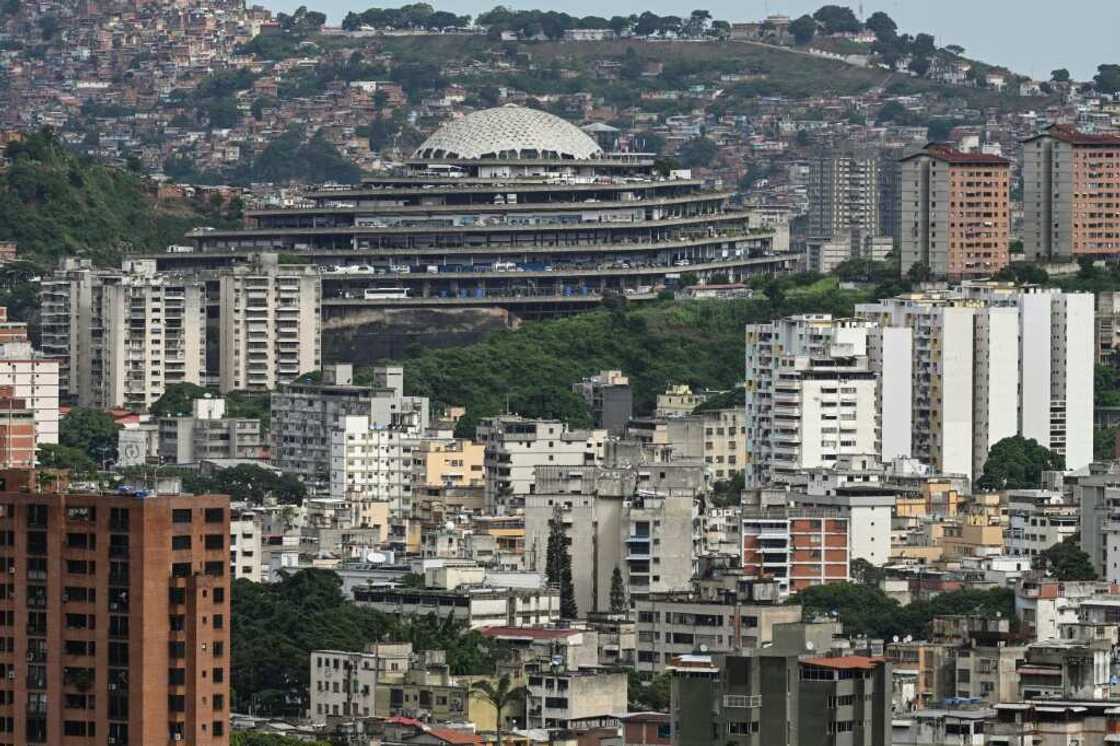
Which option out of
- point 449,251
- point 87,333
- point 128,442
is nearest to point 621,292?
point 449,251

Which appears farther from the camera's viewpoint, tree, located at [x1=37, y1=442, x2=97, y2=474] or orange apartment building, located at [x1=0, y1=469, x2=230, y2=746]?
tree, located at [x1=37, y1=442, x2=97, y2=474]

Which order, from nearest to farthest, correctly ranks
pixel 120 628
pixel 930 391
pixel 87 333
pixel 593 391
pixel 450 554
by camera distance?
pixel 120 628
pixel 450 554
pixel 930 391
pixel 593 391
pixel 87 333

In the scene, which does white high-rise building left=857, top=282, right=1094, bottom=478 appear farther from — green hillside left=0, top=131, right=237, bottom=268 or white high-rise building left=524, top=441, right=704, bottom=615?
green hillside left=0, top=131, right=237, bottom=268

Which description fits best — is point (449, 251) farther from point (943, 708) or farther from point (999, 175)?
point (943, 708)

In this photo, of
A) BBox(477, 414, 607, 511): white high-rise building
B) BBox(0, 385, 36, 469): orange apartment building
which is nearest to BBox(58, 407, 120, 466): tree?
BBox(0, 385, 36, 469): orange apartment building

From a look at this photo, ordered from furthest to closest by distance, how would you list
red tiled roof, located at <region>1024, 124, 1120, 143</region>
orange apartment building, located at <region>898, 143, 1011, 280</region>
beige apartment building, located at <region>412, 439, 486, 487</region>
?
red tiled roof, located at <region>1024, 124, 1120, 143</region> < orange apartment building, located at <region>898, 143, 1011, 280</region> < beige apartment building, located at <region>412, 439, 486, 487</region>

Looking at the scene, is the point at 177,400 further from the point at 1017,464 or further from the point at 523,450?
the point at 1017,464

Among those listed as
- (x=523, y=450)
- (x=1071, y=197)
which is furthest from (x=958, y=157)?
(x=523, y=450)

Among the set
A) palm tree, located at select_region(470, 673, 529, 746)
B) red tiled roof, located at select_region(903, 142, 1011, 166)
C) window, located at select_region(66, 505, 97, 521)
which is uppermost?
red tiled roof, located at select_region(903, 142, 1011, 166)
